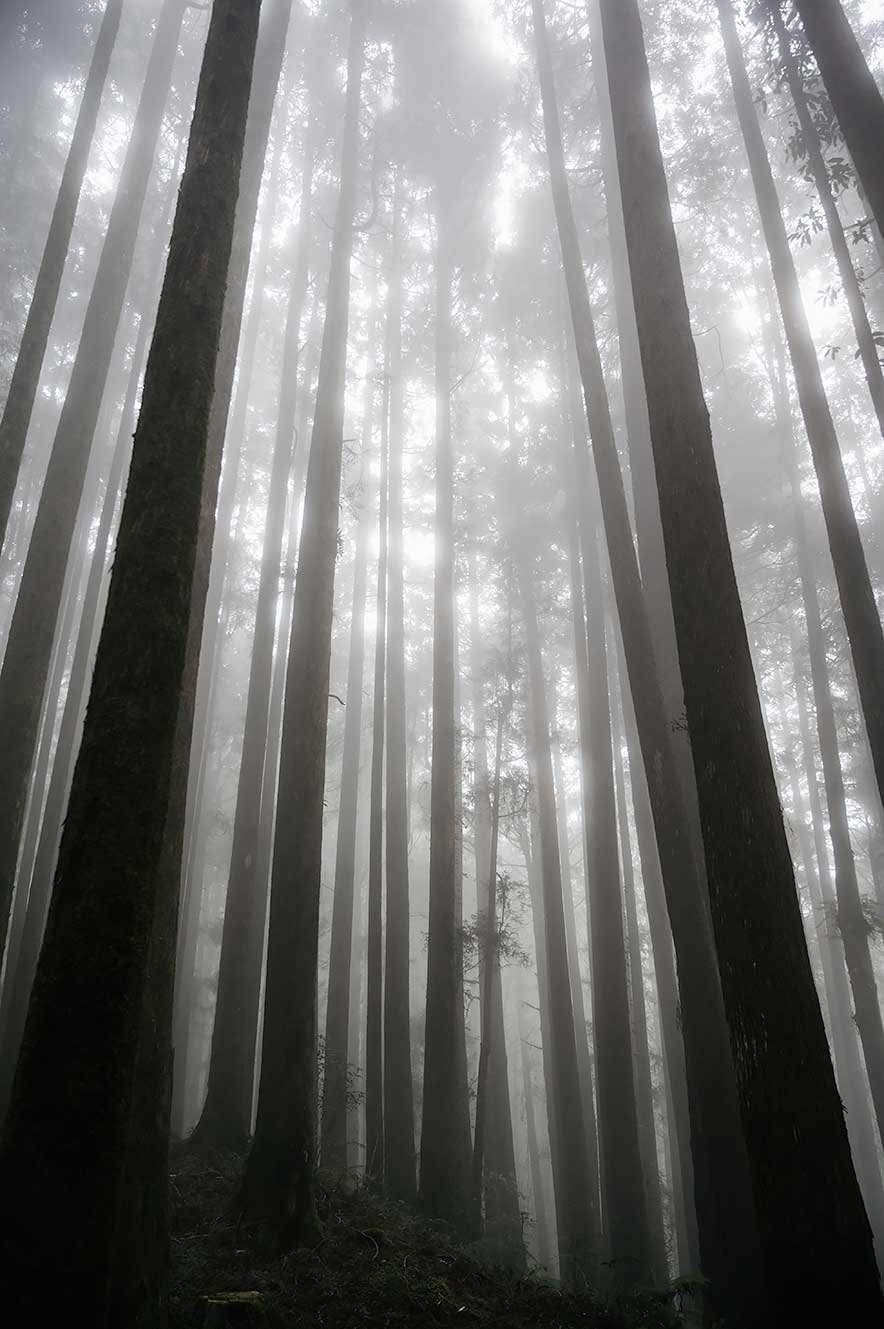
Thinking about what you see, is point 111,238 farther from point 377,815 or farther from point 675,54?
point 675,54

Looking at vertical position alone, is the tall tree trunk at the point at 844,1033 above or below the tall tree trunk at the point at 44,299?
below

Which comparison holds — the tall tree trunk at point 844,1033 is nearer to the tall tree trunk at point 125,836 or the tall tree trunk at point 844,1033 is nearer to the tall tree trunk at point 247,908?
the tall tree trunk at point 247,908

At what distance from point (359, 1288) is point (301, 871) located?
309 cm

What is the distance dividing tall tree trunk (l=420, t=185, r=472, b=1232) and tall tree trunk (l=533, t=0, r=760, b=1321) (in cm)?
381

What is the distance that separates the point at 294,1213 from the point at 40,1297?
4.53m

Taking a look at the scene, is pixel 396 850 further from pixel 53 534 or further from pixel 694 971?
pixel 53 534

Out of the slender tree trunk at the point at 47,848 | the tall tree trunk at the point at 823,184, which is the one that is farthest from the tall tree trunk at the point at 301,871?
the tall tree trunk at the point at 823,184

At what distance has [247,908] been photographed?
979 centimetres

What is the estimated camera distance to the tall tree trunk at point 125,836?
192 centimetres

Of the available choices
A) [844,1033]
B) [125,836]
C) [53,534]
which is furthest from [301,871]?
[844,1033]

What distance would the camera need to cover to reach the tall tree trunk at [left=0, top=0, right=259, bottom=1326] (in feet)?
6.31

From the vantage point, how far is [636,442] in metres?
9.44

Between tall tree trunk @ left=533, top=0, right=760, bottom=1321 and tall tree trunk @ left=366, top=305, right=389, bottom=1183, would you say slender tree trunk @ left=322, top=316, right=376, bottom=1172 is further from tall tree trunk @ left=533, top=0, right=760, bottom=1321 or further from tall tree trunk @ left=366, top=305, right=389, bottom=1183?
tall tree trunk @ left=533, top=0, right=760, bottom=1321

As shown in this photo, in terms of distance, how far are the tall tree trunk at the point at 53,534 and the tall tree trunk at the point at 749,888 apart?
589 cm
